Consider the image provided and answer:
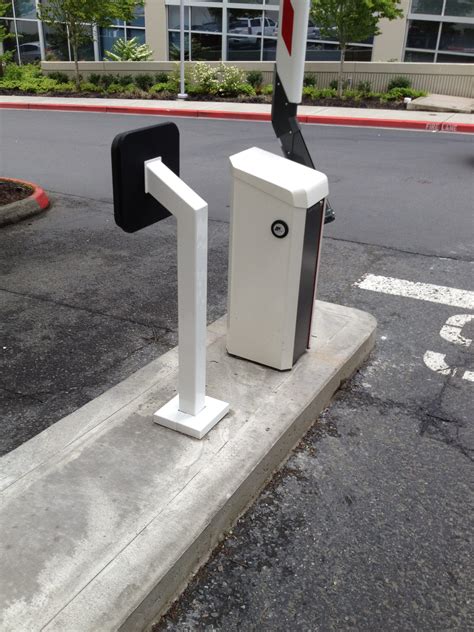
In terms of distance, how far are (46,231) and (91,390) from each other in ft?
12.0

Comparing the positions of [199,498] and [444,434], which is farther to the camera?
[444,434]

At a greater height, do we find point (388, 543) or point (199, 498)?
point (199, 498)

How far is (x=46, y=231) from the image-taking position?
712 centimetres

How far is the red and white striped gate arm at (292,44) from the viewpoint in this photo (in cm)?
343

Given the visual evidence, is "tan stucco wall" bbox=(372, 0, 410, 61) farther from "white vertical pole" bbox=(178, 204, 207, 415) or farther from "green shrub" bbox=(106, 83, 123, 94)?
"white vertical pole" bbox=(178, 204, 207, 415)

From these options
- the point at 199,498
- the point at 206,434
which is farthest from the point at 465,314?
the point at 199,498

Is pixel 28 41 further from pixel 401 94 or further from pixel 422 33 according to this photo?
pixel 401 94

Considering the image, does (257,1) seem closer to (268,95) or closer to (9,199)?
(268,95)

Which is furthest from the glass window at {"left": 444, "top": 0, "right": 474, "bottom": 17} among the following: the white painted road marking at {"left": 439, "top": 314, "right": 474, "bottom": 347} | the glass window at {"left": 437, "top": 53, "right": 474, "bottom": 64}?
the white painted road marking at {"left": 439, "top": 314, "right": 474, "bottom": 347}

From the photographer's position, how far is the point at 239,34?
22.5 metres

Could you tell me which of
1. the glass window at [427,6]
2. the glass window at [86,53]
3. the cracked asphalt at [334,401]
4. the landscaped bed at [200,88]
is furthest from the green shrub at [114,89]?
the cracked asphalt at [334,401]

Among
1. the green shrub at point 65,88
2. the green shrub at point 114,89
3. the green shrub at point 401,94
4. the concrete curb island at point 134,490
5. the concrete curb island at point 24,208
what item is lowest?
the green shrub at point 65,88

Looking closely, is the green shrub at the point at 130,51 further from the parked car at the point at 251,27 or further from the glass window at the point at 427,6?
the glass window at the point at 427,6

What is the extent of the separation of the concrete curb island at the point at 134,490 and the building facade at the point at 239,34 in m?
16.8
